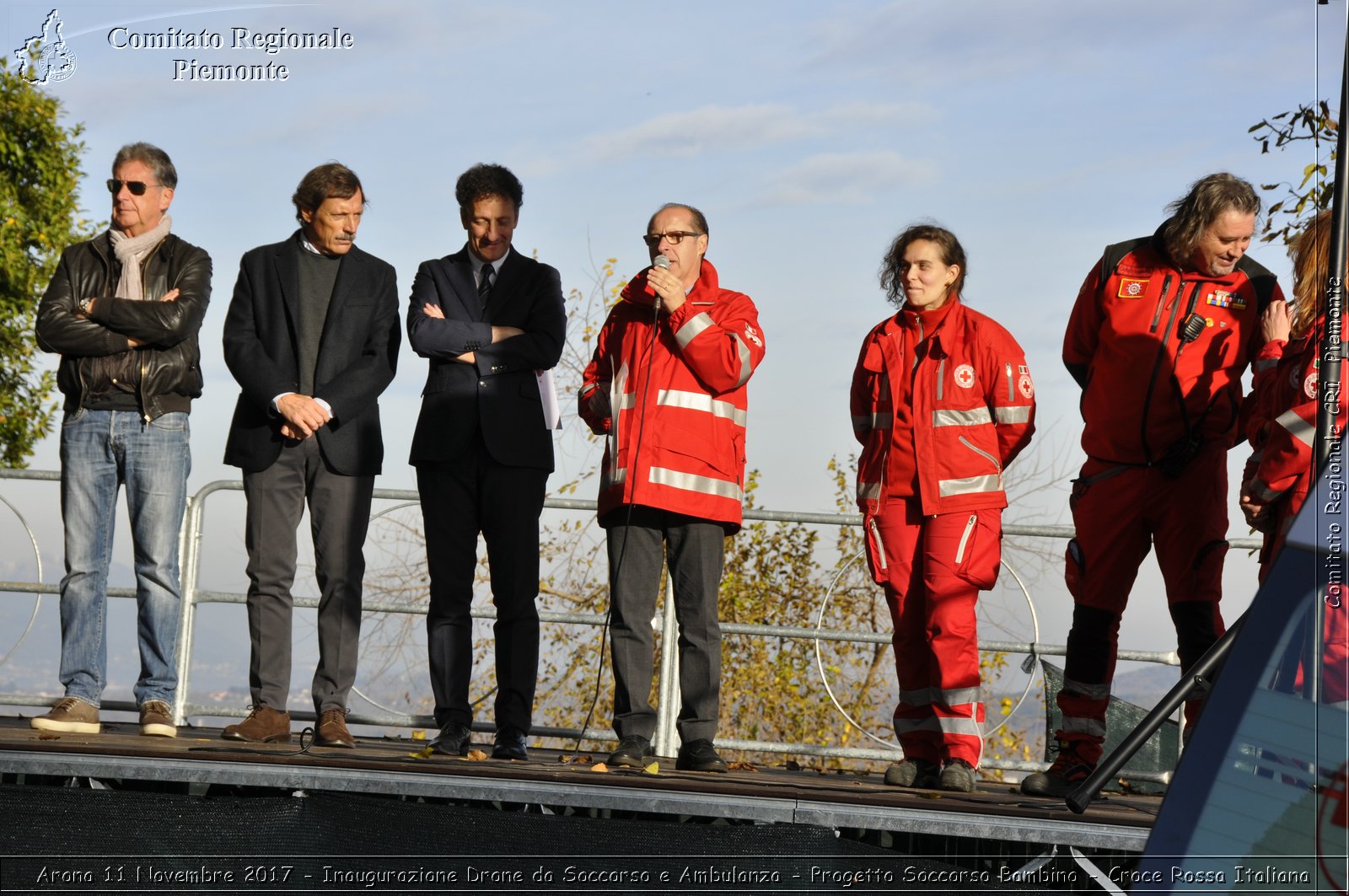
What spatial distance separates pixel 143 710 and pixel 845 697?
5.81 meters

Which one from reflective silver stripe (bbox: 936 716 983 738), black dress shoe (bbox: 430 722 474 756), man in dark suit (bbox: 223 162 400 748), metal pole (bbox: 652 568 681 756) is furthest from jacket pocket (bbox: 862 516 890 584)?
man in dark suit (bbox: 223 162 400 748)

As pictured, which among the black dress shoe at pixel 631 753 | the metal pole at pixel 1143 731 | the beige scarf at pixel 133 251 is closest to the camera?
the metal pole at pixel 1143 731

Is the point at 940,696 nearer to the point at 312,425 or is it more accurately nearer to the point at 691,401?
the point at 691,401

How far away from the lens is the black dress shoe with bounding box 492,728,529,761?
4820mm

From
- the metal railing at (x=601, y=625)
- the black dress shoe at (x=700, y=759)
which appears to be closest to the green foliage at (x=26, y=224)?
the metal railing at (x=601, y=625)

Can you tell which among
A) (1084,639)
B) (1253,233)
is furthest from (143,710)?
(1253,233)

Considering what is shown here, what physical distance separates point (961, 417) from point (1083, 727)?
114 cm

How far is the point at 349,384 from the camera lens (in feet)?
16.5

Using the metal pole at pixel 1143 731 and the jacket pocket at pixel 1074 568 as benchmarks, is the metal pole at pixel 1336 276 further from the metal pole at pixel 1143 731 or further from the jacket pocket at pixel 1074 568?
the jacket pocket at pixel 1074 568

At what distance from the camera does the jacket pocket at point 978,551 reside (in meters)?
4.68

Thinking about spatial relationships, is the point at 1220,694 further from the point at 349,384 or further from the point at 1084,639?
the point at 349,384

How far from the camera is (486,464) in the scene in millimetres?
5004

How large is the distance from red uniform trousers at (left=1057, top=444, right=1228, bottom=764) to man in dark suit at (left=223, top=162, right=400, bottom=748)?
8.50ft

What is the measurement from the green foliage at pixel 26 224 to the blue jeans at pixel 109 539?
11.4 m
